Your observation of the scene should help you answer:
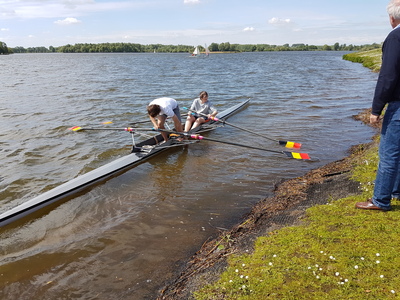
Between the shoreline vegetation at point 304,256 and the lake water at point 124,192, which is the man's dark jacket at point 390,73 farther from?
the lake water at point 124,192

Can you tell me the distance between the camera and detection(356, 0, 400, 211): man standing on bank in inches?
165

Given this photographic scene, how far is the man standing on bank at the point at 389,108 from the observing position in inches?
165

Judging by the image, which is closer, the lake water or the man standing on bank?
the man standing on bank

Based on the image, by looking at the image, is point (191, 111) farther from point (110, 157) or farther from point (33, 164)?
point (33, 164)

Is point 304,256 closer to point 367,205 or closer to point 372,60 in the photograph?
point 367,205

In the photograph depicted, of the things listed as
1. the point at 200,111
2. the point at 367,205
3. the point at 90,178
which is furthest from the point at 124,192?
the point at 200,111

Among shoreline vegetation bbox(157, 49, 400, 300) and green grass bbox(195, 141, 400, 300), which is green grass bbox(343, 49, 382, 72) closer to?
shoreline vegetation bbox(157, 49, 400, 300)

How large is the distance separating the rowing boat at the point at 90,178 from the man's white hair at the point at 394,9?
713 centimetres

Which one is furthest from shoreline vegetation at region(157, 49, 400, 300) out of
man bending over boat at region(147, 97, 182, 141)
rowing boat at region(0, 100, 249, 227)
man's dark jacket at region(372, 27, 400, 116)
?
man bending over boat at region(147, 97, 182, 141)

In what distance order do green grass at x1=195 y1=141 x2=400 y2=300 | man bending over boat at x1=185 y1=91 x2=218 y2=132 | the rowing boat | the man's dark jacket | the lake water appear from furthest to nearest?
man bending over boat at x1=185 y1=91 x2=218 y2=132 → the rowing boat → the lake water → the man's dark jacket → green grass at x1=195 y1=141 x2=400 y2=300

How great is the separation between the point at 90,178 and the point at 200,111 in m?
6.01

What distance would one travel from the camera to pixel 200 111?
42.3 feet

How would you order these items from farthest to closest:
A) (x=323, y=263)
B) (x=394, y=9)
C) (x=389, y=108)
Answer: (x=389, y=108), (x=394, y=9), (x=323, y=263)

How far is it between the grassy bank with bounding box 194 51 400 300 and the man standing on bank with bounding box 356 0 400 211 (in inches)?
20.1
